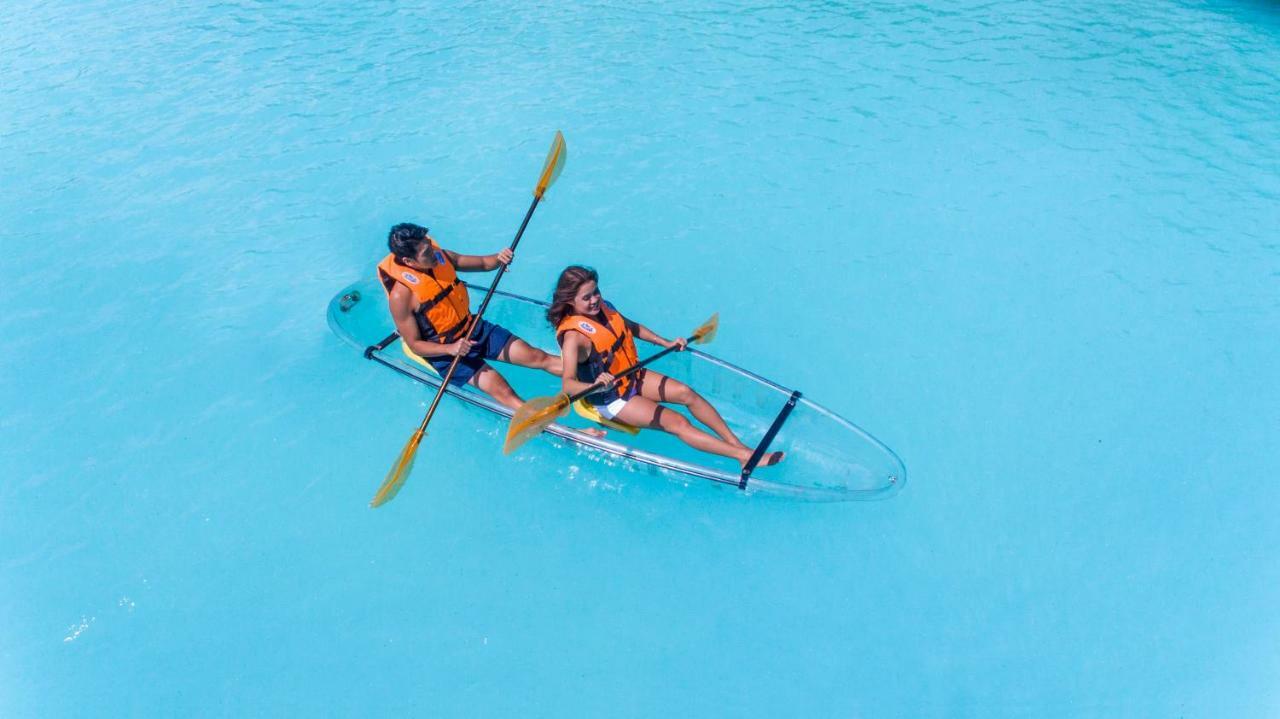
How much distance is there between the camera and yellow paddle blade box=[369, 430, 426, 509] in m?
4.06

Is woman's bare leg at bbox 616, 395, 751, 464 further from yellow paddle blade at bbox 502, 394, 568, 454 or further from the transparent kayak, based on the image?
yellow paddle blade at bbox 502, 394, 568, 454

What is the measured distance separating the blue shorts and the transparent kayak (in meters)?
0.09

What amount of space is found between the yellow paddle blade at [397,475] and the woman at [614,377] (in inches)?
34.5

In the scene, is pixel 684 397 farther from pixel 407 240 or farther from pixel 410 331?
pixel 407 240

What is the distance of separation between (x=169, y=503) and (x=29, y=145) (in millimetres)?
5484

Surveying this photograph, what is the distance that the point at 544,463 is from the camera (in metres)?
4.46

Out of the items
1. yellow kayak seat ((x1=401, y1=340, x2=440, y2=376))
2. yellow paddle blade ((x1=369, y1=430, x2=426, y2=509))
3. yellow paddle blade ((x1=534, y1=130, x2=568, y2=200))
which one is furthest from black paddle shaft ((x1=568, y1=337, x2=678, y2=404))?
yellow paddle blade ((x1=534, y1=130, x2=568, y2=200))

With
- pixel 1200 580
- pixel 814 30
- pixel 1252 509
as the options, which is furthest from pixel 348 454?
pixel 814 30

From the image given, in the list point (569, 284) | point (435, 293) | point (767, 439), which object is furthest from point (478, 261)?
point (767, 439)

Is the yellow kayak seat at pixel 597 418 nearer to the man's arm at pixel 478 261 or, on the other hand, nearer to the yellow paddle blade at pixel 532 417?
the yellow paddle blade at pixel 532 417

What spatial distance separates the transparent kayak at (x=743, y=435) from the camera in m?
4.04

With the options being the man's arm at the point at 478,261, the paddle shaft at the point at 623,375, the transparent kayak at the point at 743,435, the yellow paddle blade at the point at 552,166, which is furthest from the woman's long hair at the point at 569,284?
the yellow paddle blade at the point at 552,166

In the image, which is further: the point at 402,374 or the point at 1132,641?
the point at 402,374

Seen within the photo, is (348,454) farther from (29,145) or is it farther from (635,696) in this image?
(29,145)
